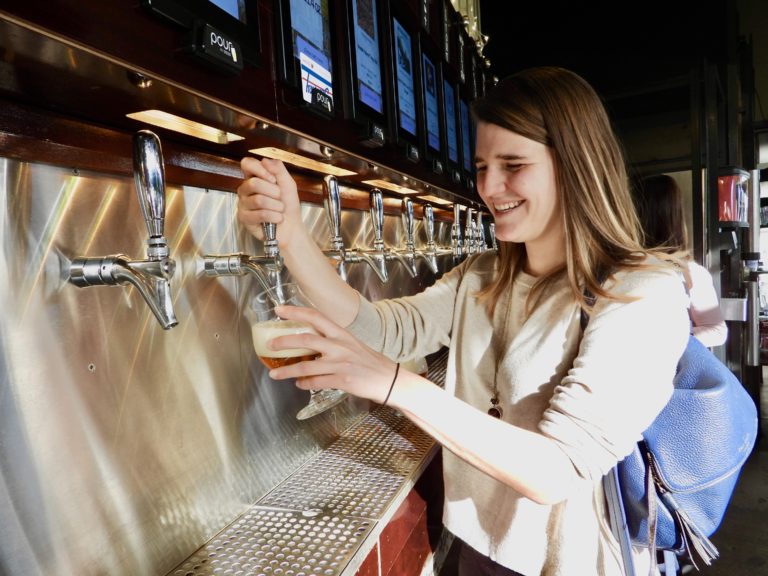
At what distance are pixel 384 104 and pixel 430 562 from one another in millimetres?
1380

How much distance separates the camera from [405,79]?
6.21ft

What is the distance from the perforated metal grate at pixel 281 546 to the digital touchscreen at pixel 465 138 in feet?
6.48

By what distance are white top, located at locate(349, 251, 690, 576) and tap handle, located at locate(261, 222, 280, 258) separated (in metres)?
0.31

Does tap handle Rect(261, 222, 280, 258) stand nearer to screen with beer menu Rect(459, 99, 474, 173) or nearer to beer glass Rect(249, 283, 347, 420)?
beer glass Rect(249, 283, 347, 420)

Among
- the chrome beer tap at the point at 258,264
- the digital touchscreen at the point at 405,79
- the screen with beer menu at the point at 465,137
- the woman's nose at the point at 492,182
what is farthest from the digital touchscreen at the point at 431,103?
the chrome beer tap at the point at 258,264

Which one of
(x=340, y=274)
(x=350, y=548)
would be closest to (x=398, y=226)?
(x=340, y=274)

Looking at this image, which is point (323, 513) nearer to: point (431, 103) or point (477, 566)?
point (477, 566)

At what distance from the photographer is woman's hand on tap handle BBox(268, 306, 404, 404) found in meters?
0.73

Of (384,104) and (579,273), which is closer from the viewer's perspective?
(579,273)

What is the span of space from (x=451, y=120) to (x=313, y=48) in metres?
1.45

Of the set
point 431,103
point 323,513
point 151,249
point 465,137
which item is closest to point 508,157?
point 151,249

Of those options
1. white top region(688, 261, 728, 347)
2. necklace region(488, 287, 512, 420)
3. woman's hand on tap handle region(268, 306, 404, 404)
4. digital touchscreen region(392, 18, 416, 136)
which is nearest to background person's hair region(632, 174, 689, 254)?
white top region(688, 261, 728, 347)

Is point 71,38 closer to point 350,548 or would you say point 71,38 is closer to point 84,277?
point 84,277

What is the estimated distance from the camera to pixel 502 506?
45.9 inches
